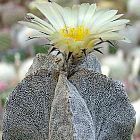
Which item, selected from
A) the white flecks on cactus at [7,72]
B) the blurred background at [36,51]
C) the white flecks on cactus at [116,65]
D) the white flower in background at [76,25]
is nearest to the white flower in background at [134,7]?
the blurred background at [36,51]

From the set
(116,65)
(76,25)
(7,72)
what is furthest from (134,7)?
(76,25)

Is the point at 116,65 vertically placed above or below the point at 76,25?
below

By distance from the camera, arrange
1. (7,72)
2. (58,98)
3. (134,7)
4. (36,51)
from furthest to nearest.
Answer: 1. (134,7)
2. (7,72)
3. (36,51)
4. (58,98)

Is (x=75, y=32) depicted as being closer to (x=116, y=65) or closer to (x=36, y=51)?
(x=36, y=51)

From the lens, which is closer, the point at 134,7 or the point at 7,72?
the point at 7,72

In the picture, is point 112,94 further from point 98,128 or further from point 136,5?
point 136,5

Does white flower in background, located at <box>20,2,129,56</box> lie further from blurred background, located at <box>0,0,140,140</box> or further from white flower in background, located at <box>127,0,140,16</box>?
white flower in background, located at <box>127,0,140,16</box>

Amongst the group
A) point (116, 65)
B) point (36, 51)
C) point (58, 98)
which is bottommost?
point (116, 65)
